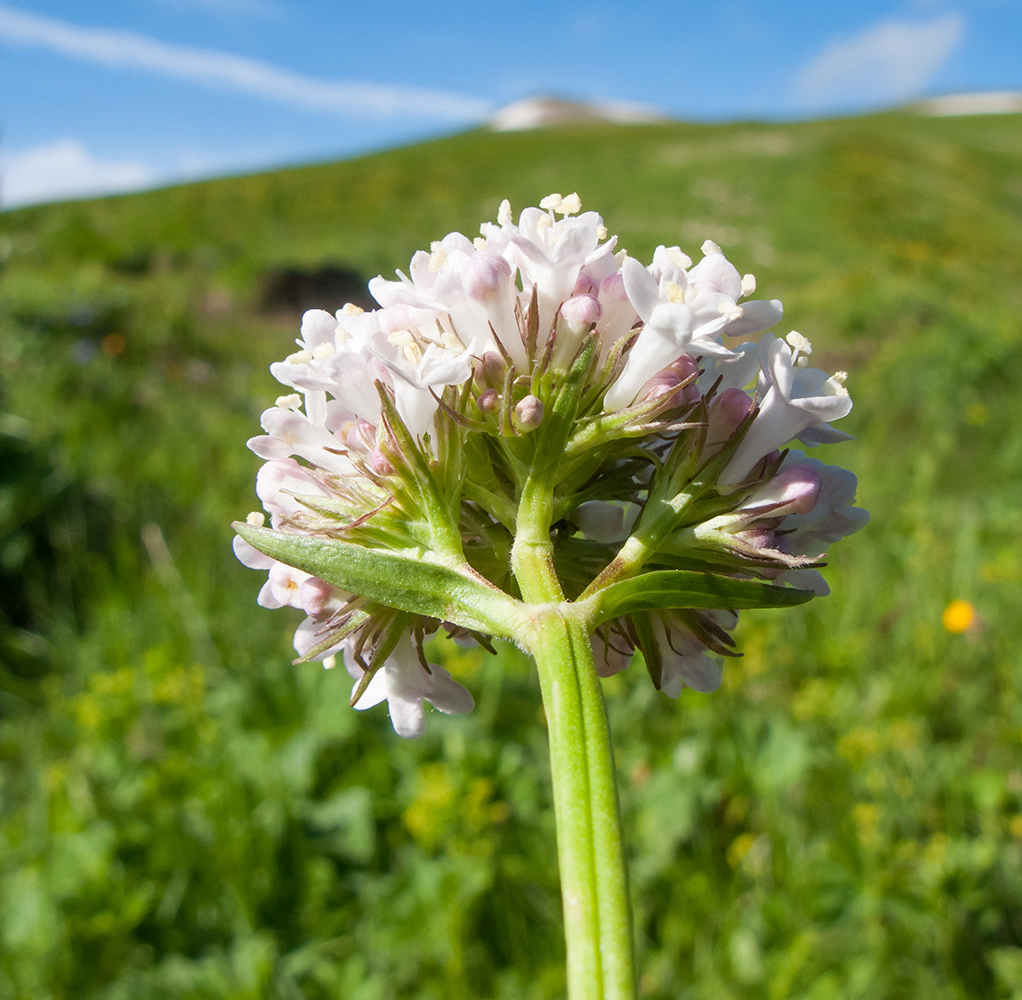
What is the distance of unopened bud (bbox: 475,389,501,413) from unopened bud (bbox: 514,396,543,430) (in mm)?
62

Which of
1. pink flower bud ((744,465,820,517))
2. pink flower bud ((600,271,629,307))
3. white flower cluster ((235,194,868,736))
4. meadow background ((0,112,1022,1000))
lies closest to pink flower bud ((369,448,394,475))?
white flower cluster ((235,194,868,736))

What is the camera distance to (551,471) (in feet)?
3.33

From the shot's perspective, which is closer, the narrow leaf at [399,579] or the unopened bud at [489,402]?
the narrow leaf at [399,579]

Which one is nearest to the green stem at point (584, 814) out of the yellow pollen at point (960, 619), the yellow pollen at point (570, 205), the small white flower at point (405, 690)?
the small white flower at point (405, 690)

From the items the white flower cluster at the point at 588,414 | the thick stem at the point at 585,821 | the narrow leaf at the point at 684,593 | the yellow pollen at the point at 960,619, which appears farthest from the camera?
the yellow pollen at the point at 960,619

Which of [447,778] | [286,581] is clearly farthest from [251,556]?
[447,778]

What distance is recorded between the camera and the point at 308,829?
Result: 2.95 metres

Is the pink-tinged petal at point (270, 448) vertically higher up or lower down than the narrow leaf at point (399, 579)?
higher up

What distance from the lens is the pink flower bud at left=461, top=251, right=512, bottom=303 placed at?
41.9 inches

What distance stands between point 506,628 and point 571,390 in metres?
0.30

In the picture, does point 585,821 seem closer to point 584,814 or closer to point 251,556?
point 584,814

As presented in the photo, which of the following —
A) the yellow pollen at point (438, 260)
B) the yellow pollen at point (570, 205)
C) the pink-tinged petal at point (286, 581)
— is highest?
the yellow pollen at point (570, 205)

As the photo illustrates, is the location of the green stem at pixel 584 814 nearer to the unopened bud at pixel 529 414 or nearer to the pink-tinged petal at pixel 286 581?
the unopened bud at pixel 529 414

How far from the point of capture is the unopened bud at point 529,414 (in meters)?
0.98
